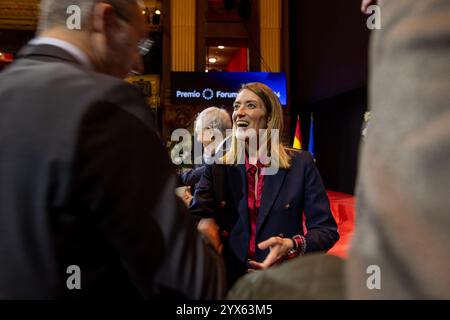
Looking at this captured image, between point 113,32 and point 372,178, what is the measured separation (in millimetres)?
832

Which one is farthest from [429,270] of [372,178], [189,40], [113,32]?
[189,40]

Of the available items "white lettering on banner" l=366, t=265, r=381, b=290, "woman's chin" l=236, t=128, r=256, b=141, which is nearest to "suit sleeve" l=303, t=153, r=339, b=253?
"woman's chin" l=236, t=128, r=256, b=141

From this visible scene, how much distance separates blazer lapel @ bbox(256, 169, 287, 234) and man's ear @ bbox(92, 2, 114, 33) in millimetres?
1103

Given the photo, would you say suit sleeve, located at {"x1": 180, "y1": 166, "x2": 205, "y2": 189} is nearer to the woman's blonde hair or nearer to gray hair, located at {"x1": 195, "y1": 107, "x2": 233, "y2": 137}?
the woman's blonde hair

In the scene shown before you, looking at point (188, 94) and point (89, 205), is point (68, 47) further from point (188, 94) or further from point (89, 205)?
point (188, 94)

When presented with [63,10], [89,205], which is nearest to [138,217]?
[89,205]

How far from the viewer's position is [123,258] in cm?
69

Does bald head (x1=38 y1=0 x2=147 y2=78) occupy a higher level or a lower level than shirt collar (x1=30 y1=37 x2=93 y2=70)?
higher

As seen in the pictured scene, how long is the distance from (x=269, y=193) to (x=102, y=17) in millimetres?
1132

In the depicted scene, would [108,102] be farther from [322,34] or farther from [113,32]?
[322,34]

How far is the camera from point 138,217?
0.68 metres

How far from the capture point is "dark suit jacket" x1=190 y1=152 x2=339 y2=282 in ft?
5.82

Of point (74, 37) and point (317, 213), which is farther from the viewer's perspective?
point (317, 213)

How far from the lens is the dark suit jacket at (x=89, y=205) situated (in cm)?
68
